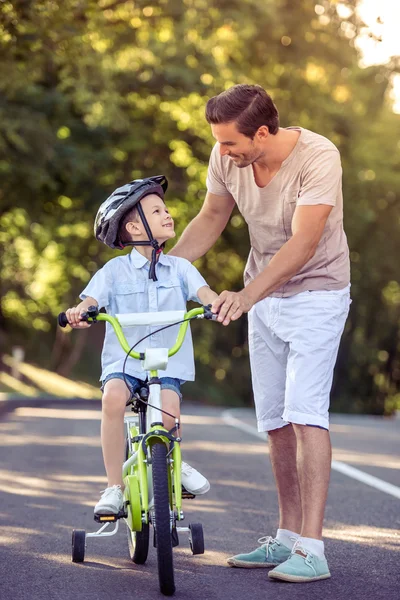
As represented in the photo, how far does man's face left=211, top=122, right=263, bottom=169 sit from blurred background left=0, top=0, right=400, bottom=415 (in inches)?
343

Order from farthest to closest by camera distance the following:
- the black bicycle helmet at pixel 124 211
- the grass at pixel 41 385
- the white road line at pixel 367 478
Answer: the grass at pixel 41 385
the white road line at pixel 367 478
the black bicycle helmet at pixel 124 211

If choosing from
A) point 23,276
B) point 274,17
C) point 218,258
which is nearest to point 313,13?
point 274,17

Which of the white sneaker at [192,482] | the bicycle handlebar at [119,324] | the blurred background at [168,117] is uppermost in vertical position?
the blurred background at [168,117]

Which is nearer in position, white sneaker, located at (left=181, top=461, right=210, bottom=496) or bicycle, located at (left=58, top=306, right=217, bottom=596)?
bicycle, located at (left=58, top=306, right=217, bottom=596)

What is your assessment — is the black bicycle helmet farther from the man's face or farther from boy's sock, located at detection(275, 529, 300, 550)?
boy's sock, located at detection(275, 529, 300, 550)

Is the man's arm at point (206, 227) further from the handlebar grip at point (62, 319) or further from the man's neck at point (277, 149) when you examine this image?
the handlebar grip at point (62, 319)

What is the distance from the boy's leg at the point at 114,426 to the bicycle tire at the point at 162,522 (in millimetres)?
474

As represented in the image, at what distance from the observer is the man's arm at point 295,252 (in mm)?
5680

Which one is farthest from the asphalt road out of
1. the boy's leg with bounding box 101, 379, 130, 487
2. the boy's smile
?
the boy's smile

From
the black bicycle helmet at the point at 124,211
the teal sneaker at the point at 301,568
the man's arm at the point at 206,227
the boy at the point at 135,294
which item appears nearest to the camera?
the teal sneaker at the point at 301,568

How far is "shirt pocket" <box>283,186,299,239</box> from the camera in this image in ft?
19.3

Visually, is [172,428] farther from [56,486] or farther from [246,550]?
[56,486]

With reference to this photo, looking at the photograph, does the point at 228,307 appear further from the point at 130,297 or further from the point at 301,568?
the point at 301,568

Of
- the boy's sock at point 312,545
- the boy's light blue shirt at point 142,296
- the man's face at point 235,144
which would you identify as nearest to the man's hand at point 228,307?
the boy's light blue shirt at point 142,296
